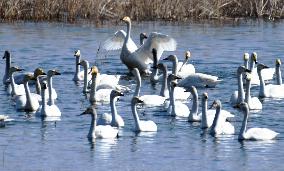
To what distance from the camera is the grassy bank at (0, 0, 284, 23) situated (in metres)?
34.9

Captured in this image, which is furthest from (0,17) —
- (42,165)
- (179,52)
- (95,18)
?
(42,165)

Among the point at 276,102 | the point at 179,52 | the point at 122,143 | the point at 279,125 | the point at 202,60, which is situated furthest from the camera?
the point at 179,52

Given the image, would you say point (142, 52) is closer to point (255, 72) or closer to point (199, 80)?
point (255, 72)

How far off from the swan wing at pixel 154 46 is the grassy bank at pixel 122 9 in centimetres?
896

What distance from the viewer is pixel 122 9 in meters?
35.7

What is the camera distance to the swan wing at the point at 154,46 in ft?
81.9

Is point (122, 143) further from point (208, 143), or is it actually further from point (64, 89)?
point (64, 89)

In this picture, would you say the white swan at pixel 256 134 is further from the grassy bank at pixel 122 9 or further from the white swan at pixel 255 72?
the grassy bank at pixel 122 9

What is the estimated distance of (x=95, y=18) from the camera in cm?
3584

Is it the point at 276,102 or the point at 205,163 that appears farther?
the point at 276,102

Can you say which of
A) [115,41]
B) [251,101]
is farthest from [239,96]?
[115,41]

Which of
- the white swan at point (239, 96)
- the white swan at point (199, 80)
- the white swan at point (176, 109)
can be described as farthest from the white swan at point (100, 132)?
the white swan at point (199, 80)

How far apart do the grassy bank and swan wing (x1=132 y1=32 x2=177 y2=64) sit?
8.96 m

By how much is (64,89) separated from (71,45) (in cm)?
871
